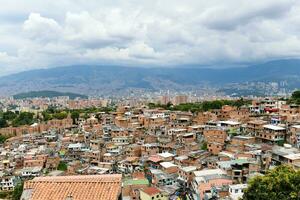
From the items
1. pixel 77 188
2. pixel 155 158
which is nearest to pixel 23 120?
pixel 155 158

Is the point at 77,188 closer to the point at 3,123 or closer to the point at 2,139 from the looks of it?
the point at 2,139

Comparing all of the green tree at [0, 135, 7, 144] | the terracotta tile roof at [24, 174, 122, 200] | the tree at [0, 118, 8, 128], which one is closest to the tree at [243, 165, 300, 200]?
the terracotta tile roof at [24, 174, 122, 200]

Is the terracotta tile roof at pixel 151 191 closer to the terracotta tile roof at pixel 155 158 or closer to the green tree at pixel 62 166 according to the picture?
the terracotta tile roof at pixel 155 158

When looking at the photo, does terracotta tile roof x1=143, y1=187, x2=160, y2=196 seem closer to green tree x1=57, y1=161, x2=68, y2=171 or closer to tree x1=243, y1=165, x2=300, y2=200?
tree x1=243, y1=165, x2=300, y2=200

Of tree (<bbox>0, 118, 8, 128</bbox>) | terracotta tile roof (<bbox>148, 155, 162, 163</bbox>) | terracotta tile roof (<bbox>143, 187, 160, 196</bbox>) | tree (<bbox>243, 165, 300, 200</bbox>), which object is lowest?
terracotta tile roof (<bbox>143, 187, 160, 196</bbox>)

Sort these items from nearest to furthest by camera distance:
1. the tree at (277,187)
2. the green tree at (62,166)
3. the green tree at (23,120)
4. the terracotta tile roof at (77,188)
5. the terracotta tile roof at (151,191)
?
the terracotta tile roof at (77,188) < the tree at (277,187) < the terracotta tile roof at (151,191) < the green tree at (62,166) < the green tree at (23,120)

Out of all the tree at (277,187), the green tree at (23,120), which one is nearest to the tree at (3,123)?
the green tree at (23,120)
